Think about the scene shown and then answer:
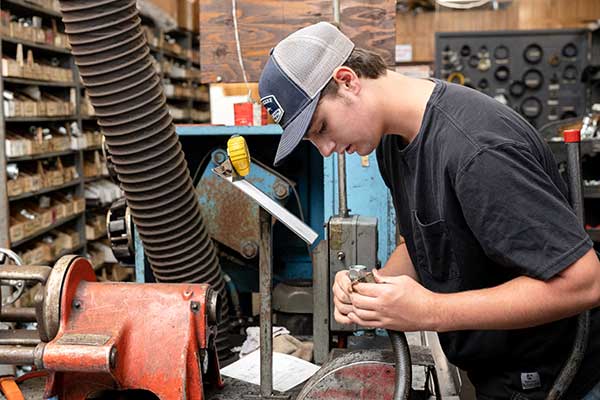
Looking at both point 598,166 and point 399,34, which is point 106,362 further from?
point 399,34

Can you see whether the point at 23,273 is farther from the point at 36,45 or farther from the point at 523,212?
the point at 36,45

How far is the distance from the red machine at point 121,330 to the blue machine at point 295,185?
2.60 ft

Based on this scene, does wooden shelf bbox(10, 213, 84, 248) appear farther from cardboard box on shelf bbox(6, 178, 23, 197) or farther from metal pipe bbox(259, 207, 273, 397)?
metal pipe bbox(259, 207, 273, 397)

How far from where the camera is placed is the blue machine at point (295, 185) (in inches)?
85.0

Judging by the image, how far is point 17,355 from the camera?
4.24 feet

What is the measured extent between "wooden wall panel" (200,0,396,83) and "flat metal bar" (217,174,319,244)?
103 centimetres

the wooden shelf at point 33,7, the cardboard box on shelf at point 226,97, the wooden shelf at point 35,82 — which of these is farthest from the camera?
the wooden shelf at point 33,7

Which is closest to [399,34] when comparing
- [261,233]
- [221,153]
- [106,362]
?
[221,153]

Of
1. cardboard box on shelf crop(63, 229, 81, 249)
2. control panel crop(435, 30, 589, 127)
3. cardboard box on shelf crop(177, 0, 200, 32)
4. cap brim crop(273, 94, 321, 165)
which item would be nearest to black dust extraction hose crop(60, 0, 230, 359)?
cap brim crop(273, 94, 321, 165)

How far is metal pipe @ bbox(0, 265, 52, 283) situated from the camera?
1.32 meters

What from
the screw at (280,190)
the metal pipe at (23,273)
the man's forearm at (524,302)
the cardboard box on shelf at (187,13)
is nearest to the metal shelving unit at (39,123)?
the cardboard box on shelf at (187,13)

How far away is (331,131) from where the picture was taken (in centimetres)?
→ 121

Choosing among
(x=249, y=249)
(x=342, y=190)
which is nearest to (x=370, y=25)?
(x=342, y=190)

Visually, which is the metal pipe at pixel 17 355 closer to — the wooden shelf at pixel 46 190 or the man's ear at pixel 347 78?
the man's ear at pixel 347 78
